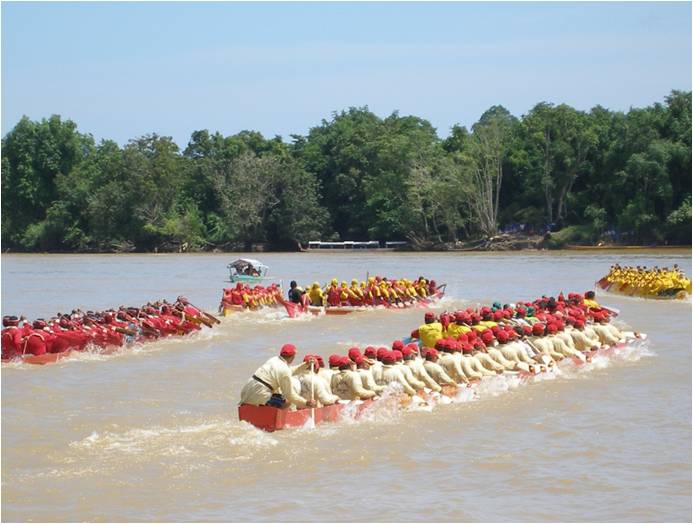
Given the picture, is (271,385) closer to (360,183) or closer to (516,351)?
(516,351)

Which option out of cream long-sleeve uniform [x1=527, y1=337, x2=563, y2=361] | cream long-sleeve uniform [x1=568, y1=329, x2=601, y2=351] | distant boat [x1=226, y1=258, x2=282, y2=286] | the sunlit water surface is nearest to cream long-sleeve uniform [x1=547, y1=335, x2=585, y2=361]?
cream long-sleeve uniform [x1=527, y1=337, x2=563, y2=361]

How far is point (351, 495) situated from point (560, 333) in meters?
10.4

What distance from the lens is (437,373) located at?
19.3 metres

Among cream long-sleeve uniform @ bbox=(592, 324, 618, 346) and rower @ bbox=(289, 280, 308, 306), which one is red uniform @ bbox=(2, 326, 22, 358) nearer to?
cream long-sleeve uniform @ bbox=(592, 324, 618, 346)

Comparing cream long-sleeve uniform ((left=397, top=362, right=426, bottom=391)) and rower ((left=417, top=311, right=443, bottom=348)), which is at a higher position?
rower ((left=417, top=311, right=443, bottom=348))

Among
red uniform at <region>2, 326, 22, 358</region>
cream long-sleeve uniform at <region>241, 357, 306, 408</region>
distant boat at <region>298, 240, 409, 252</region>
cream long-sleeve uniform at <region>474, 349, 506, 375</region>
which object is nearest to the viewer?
cream long-sleeve uniform at <region>241, 357, 306, 408</region>

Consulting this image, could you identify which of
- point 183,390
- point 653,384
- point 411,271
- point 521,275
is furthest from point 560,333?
point 411,271

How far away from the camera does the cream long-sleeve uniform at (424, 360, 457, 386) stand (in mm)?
19297

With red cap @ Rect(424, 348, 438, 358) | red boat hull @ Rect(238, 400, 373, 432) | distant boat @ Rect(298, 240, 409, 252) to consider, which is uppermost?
distant boat @ Rect(298, 240, 409, 252)

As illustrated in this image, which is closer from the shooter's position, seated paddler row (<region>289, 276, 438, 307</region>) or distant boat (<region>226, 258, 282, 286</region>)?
seated paddler row (<region>289, 276, 438, 307</region>)

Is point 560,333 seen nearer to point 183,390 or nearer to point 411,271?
point 183,390

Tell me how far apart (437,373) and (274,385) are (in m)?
3.82

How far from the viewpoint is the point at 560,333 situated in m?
23.7

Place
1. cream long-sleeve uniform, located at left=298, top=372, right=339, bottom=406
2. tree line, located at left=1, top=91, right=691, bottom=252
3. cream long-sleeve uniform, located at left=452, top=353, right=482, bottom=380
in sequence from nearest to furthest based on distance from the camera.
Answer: cream long-sleeve uniform, located at left=298, top=372, right=339, bottom=406 < cream long-sleeve uniform, located at left=452, top=353, right=482, bottom=380 < tree line, located at left=1, top=91, right=691, bottom=252
